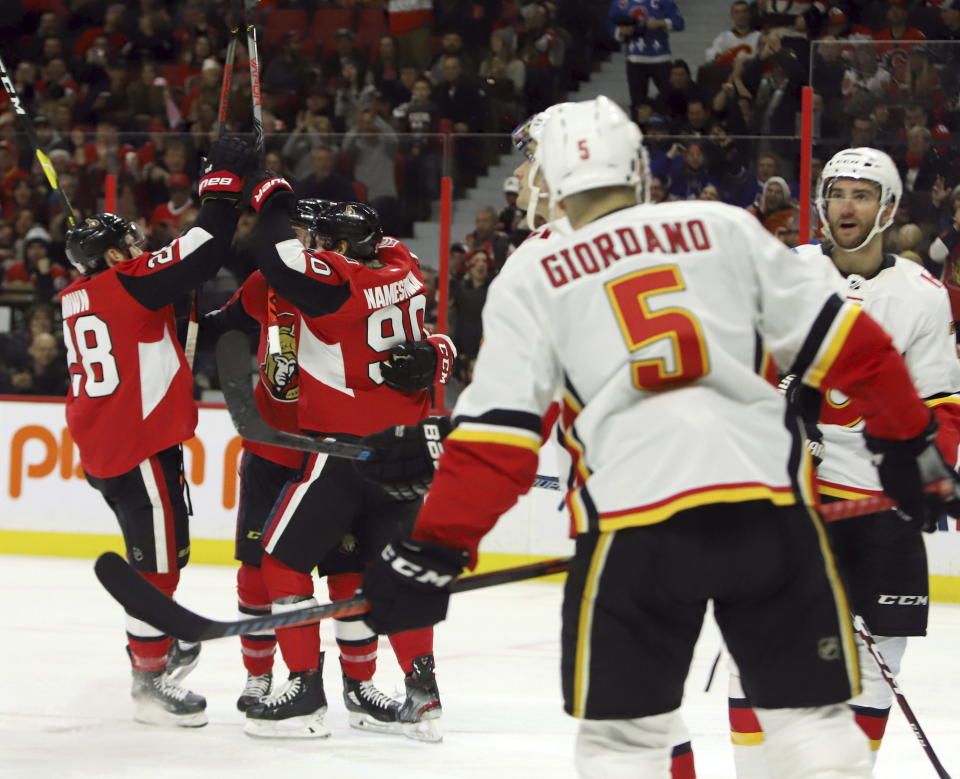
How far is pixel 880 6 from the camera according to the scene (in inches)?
325

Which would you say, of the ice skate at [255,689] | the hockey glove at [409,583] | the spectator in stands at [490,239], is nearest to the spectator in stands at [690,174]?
the spectator in stands at [490,239]

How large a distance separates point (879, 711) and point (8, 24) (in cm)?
967

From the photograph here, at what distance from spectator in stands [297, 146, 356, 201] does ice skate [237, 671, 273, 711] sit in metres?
3.19

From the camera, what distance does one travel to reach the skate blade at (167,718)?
12.7ft

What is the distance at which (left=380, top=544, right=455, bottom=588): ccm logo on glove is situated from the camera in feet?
6.48

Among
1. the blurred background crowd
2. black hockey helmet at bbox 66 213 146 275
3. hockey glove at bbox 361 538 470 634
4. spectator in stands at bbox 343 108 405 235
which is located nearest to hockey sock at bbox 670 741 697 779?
hockey glove at bbox 361 538 470 634

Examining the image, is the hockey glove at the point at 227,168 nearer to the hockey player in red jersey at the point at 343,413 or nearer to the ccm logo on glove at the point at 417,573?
the hockey player in red jersey at the point at 343,413

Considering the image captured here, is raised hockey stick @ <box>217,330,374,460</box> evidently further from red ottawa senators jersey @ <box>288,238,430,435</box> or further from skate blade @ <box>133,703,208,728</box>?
skate blade @ <box>133,703,208,728</box>

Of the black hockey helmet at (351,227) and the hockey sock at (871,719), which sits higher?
the black hockey helmet at (351,227)

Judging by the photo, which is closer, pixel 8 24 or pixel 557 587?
pixel 557 587

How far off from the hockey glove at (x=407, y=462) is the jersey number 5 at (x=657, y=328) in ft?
2.61

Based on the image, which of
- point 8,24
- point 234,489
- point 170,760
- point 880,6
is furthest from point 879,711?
point 8,24

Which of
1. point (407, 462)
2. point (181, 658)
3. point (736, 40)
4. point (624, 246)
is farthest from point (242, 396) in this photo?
point (736, 40)

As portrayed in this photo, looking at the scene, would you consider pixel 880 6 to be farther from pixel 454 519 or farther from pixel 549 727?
pixel 454 519
